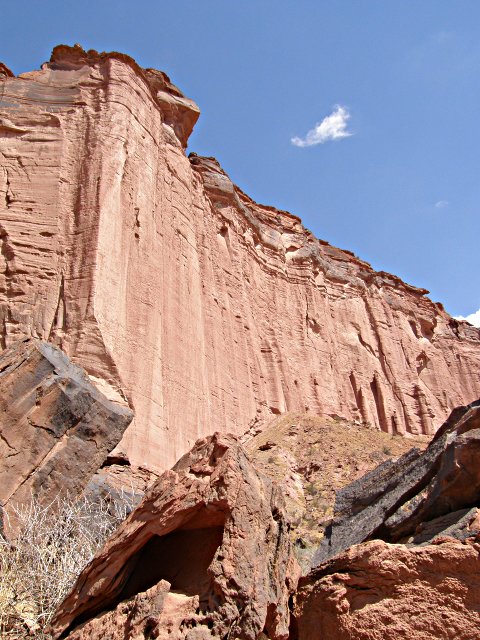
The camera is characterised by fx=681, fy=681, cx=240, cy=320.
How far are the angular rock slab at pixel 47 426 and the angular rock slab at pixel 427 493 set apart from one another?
3.57 m

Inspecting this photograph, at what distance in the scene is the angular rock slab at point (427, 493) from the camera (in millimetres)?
5762

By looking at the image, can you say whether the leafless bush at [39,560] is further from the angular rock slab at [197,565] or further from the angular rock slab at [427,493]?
the angular rock slab at [427,493]

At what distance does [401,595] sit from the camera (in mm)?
4336

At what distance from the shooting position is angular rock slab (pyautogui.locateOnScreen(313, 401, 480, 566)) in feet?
18.9

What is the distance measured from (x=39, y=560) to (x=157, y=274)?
16531mm

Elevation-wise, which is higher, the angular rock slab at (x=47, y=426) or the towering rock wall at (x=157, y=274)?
the towering rock wall at (x=157, y=274)

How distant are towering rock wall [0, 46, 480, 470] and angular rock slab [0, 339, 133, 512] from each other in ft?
23.8

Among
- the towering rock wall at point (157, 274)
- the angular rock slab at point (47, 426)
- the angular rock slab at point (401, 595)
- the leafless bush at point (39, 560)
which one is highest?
the towering rock wall at point (157, 274)

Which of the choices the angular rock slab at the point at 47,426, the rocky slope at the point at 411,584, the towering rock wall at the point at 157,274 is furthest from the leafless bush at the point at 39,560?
the towering rock wall at the point at 157,274

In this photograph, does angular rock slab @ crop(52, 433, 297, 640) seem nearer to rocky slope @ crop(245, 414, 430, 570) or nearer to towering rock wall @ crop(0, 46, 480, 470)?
rocky slope @ crop(245, 414, 430, 570)

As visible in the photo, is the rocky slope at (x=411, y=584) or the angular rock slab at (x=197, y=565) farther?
the angular rock slab at (x=197, y=565)

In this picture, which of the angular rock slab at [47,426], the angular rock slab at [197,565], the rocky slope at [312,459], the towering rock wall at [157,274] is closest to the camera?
the angular rock slab at [197,565]

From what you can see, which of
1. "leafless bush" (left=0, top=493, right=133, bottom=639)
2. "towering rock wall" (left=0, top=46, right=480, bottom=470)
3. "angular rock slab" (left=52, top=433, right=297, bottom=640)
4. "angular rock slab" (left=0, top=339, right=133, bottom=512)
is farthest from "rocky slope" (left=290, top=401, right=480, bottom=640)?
"towering rock wall" (left=0, top=46, right=480, bottom=470)

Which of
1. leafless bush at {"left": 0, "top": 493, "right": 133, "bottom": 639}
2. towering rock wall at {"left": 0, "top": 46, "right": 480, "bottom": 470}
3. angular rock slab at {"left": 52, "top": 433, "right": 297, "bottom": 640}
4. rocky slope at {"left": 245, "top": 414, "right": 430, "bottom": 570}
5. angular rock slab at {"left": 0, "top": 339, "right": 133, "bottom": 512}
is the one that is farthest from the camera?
towering rock wall at {"left": 0, "top": 46, "right": 480, "bottom": 470}
